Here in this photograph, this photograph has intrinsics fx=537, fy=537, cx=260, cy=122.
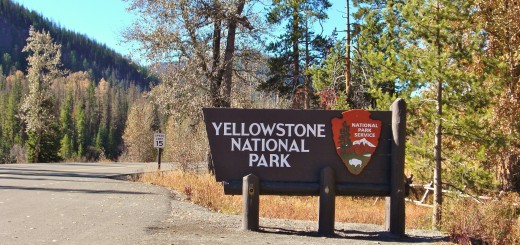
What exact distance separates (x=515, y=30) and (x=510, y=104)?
2271 mm

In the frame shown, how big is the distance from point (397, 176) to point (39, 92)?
4522 cm

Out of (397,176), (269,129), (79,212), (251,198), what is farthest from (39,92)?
(397,176)

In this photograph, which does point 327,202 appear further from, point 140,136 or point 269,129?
point 140,136

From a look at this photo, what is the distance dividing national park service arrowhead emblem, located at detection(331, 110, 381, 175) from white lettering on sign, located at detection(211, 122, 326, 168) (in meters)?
0.30

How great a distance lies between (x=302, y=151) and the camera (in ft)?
29.6

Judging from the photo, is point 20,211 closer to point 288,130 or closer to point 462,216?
point 288,130

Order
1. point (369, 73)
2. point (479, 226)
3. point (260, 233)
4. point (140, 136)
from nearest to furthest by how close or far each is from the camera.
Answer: point (260, 233), point (479, 226), point (369, 73), point (140, 136)

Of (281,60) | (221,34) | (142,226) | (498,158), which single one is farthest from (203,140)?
(142,226)

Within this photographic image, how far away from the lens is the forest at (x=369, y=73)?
1130cm

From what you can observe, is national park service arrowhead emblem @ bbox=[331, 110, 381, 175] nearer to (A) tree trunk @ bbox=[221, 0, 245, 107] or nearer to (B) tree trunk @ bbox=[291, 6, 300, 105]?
(A) tree trunk @ bbox=[221, 0, 245, 107]

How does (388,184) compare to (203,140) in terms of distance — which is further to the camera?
(203,140)

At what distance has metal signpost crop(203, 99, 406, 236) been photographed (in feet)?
29.6

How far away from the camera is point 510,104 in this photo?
15.1m

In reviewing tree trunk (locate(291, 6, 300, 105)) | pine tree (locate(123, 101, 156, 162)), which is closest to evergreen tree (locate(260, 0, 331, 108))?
tree trunk (locate(291, 6, 300, 105))
